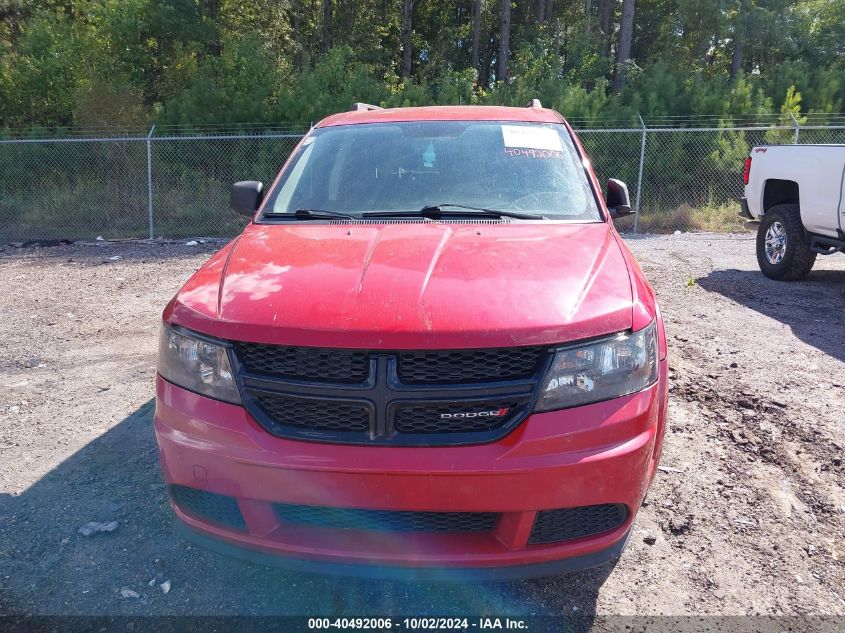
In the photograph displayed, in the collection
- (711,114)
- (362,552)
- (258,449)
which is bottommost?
(362,552)

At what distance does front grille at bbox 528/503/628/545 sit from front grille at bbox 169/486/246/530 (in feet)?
3.35

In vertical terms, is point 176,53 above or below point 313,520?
above

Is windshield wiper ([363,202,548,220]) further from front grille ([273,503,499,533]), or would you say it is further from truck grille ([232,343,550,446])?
front grille ([273,503,499,533])

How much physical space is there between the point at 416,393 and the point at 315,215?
4.96 feet

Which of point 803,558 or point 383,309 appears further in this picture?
point 803,558

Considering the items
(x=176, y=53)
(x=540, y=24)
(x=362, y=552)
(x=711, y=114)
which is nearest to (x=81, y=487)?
(x=362, y=552)

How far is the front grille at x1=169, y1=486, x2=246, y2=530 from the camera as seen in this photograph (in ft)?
7.67

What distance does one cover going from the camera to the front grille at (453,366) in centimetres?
Answer: 218

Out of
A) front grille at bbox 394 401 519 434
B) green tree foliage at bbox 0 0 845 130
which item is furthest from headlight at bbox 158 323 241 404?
green tree foliage at bbox 0 0 845 130

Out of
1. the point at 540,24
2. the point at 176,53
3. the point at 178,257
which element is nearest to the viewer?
the point at 178,257

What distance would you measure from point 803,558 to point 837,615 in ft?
1.21

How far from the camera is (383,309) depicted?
2.27m

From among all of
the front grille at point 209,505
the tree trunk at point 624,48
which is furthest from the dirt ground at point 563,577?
the tree trunk at point 624,48

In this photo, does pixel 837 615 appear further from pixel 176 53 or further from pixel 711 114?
pixel 176 53
